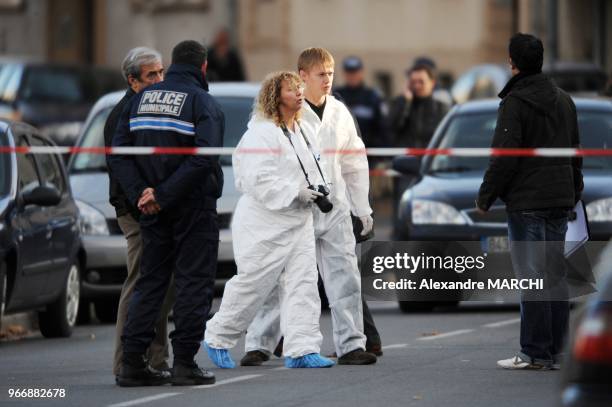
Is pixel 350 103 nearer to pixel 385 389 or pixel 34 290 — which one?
pixel 34 290

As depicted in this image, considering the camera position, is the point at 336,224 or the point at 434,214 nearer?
the point at 336,224

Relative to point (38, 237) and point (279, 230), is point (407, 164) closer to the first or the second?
point (38, 237)

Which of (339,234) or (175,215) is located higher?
(175,215)

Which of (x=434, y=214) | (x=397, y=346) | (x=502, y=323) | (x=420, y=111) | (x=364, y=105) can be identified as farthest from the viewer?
(x=364, y=105)

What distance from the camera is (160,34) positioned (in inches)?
1651

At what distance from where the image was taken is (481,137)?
709 inches

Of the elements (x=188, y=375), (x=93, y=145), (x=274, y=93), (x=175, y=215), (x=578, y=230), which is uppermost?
(x=274, y=93)

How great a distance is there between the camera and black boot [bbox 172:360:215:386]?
11.7 m

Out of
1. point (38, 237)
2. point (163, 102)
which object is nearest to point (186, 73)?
point (163, 102)

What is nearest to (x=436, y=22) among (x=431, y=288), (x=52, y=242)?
(x=52, y=242)

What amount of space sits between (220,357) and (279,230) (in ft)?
2.97

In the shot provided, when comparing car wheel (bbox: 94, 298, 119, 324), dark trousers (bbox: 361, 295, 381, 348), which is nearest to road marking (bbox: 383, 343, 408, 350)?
dark trousers (bbox: 361, 295, 381, 348)

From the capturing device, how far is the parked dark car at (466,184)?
16.5m

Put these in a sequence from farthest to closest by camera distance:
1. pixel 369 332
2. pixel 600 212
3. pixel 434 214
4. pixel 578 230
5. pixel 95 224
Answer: pixel 434 214 → pixel 95 224 → pixel 600 212 → pixel 369 332 → pixel 578 230
